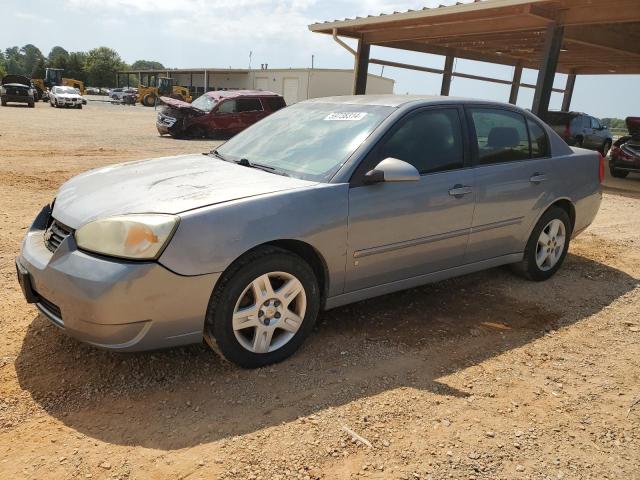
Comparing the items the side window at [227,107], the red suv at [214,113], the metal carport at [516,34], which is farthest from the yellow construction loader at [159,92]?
the metal carport at [516,34]

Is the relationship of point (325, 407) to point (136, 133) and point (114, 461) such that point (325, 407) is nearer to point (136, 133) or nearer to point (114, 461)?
point (114, 461)

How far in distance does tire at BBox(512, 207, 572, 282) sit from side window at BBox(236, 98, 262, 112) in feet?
51.3

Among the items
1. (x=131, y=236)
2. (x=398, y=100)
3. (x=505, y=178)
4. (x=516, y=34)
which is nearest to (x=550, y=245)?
(x=505, y=178)

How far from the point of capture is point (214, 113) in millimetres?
18266

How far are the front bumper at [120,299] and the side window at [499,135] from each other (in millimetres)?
2418

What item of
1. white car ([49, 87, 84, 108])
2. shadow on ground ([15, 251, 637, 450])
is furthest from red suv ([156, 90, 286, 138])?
white car ([49, 87, 84, 108])

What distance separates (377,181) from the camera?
321 centimetres

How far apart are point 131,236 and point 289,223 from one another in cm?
84

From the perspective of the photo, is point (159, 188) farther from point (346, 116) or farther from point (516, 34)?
point (516, 34)

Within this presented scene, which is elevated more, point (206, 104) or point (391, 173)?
point (206, 104)

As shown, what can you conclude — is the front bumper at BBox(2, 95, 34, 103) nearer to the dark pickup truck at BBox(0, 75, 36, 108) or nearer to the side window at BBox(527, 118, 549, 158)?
the dark pickup truck at BBox(0, 75, 36, 108)

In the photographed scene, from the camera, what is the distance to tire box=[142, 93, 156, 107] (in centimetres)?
4419

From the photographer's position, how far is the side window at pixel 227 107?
18489 mm

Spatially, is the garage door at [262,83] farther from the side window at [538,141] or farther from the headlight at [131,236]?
the headlight at [131,236]
